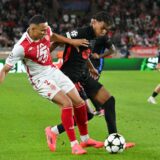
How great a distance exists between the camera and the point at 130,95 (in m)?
19.4

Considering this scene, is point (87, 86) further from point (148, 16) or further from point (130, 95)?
point (148, 16)

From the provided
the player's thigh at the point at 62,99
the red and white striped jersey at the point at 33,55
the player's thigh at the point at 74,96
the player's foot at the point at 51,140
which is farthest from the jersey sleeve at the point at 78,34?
the player's foot at the point at 51,140

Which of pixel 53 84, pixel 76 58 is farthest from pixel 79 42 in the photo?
pixel 53 84

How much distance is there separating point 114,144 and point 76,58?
5.10ft

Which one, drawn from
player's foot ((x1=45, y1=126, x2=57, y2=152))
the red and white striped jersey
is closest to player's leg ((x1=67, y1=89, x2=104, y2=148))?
player's foot ((x1=45, y1=126, x2=57, y2=152))

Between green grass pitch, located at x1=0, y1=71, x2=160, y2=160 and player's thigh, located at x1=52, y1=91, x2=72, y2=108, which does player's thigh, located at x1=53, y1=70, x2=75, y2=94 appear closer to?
player's thigh, located at x1=52, y1=91, x2=72, y2=108

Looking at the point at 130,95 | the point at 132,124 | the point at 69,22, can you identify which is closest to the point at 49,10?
the point at 69,22

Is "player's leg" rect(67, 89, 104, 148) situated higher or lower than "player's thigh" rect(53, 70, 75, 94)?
lower

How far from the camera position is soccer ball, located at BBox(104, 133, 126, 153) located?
8672 mm

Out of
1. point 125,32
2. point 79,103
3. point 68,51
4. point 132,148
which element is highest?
point 68,51

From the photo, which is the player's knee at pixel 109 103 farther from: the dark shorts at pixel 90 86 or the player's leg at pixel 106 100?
the dark shorts at pixel 90 86

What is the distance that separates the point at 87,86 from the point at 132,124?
3.28 meters

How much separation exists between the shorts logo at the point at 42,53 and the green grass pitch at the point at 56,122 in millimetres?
1435

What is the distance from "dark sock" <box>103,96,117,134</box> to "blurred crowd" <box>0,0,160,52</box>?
89.0 feet
